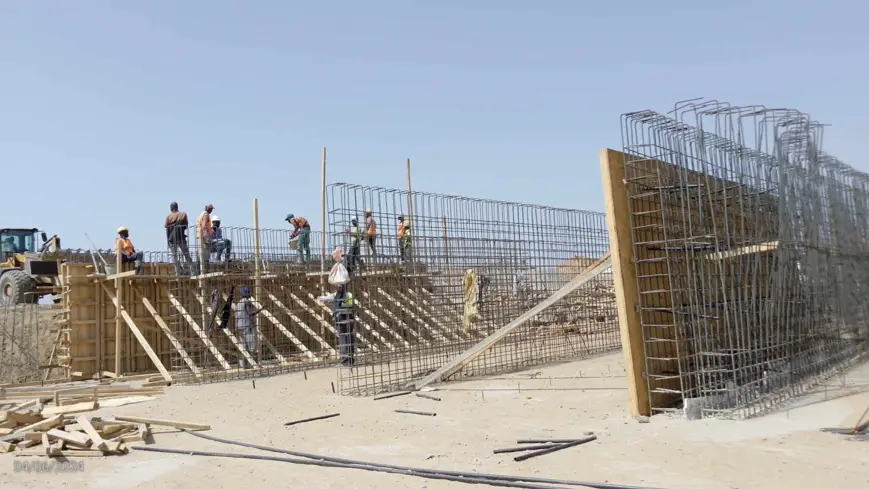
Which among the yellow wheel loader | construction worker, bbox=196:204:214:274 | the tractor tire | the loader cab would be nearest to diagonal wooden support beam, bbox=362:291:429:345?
construction worker, bbox=196:204:214:274

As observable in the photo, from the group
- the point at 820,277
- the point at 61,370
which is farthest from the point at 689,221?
the point at 61,370

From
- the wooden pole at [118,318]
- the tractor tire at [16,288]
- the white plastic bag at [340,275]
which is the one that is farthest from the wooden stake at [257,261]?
the tractor tire at [16,288]

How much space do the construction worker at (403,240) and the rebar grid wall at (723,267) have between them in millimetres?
4457

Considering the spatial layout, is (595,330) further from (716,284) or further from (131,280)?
(131,280)

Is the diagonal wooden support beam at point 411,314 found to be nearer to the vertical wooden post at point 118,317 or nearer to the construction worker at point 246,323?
the construction worker at point 246,323

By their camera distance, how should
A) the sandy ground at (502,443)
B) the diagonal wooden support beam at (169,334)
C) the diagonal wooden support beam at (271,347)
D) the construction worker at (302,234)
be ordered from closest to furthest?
the sandy ground at (502,443) → the diagonal wooden support beam at (169,334) → the diagonal wooden support beam at (271,347) → the construction worker at (302,234)

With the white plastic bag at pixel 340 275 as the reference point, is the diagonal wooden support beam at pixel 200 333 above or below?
below

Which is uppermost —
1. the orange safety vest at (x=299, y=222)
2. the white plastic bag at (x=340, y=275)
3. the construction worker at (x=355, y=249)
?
the orange safety vest at (x=299, y=222)

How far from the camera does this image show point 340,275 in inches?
412

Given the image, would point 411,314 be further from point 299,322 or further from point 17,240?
point 17,240

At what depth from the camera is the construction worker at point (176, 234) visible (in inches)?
574

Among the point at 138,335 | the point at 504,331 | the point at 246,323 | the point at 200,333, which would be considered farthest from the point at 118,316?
the point at 504,331

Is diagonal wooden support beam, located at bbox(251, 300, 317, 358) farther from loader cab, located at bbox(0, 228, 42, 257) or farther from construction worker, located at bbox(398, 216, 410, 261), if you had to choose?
loader cab, located at bbox(0, 228, 42, 257)

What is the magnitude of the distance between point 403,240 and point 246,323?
4.83m
